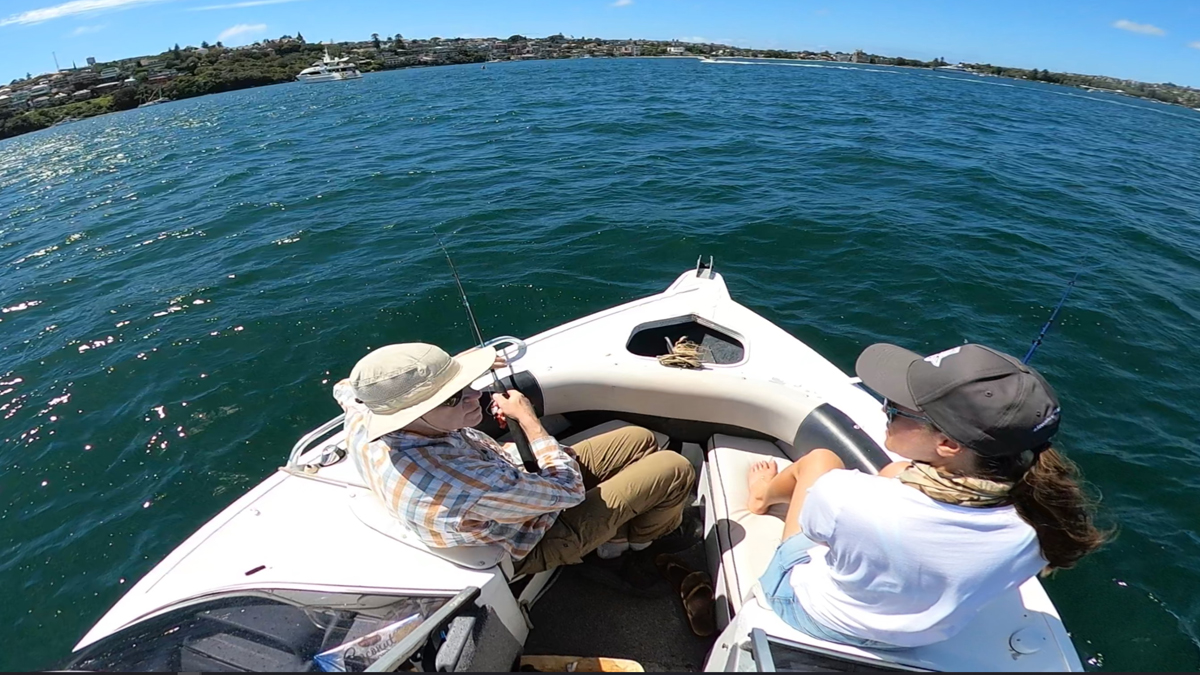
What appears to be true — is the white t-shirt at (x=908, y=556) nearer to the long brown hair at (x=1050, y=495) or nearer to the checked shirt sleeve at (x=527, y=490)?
the long brown hair at (x=1050, y=495)

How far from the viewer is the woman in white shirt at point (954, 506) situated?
1.42m

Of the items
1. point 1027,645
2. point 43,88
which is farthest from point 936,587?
point 43,88

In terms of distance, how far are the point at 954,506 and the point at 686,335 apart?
9.39ft

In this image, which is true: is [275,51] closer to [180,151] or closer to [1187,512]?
[180,151]

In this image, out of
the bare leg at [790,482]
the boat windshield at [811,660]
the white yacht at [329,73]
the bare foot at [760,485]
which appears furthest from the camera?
the white yacht at [329,73]

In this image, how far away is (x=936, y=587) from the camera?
1.50m

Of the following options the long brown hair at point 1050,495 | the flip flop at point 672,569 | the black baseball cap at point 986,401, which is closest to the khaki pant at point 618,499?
the flip flop at point 672,569

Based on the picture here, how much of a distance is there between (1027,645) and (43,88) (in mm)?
109580

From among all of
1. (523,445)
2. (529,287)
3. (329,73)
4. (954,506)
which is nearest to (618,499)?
(523,445)

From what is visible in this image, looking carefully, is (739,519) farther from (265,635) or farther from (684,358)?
(265,635)

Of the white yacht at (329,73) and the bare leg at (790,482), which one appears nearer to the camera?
the bare leg at (790,482)

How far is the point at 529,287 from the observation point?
741 cm

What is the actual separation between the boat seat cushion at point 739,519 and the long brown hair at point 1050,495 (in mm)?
1122

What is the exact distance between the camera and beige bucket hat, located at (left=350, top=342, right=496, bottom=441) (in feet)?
6.38
